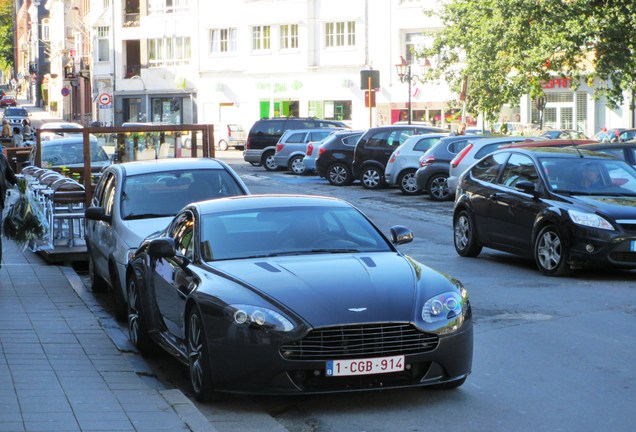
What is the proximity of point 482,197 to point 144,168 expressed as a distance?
5002 millimetres

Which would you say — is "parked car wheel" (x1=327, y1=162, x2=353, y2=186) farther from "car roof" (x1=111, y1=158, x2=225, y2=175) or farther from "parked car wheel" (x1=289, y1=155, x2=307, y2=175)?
"car roof" (x1=111, y1=158, x2=225, y2=175)

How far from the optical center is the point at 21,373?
823cm

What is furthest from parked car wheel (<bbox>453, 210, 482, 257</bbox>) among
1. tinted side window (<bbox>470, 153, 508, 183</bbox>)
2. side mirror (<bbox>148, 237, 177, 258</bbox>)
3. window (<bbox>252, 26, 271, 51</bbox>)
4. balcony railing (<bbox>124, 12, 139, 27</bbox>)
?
balcony railing (<bbox>124, 12, 139, 27</bbox>)

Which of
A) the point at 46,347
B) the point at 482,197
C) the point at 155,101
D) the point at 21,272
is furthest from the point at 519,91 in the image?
the point at 155,101

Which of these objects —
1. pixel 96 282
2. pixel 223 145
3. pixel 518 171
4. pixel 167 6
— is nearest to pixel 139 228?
pixel 96 282

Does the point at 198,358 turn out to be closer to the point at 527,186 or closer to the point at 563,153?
the point at 527,186

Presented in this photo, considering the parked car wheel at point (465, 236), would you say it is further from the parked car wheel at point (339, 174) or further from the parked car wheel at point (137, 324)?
the parked car wheel at point (339, 174)

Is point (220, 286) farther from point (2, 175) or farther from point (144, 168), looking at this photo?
point (2, 175)

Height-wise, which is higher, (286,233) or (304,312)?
(286,233)

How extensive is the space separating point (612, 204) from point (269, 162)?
30.5 meters

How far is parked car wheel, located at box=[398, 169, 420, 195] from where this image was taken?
29812mm

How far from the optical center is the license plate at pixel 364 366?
7.10 meters

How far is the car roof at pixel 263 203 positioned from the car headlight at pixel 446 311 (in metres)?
1.75

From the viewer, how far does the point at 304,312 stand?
7.15 meters
